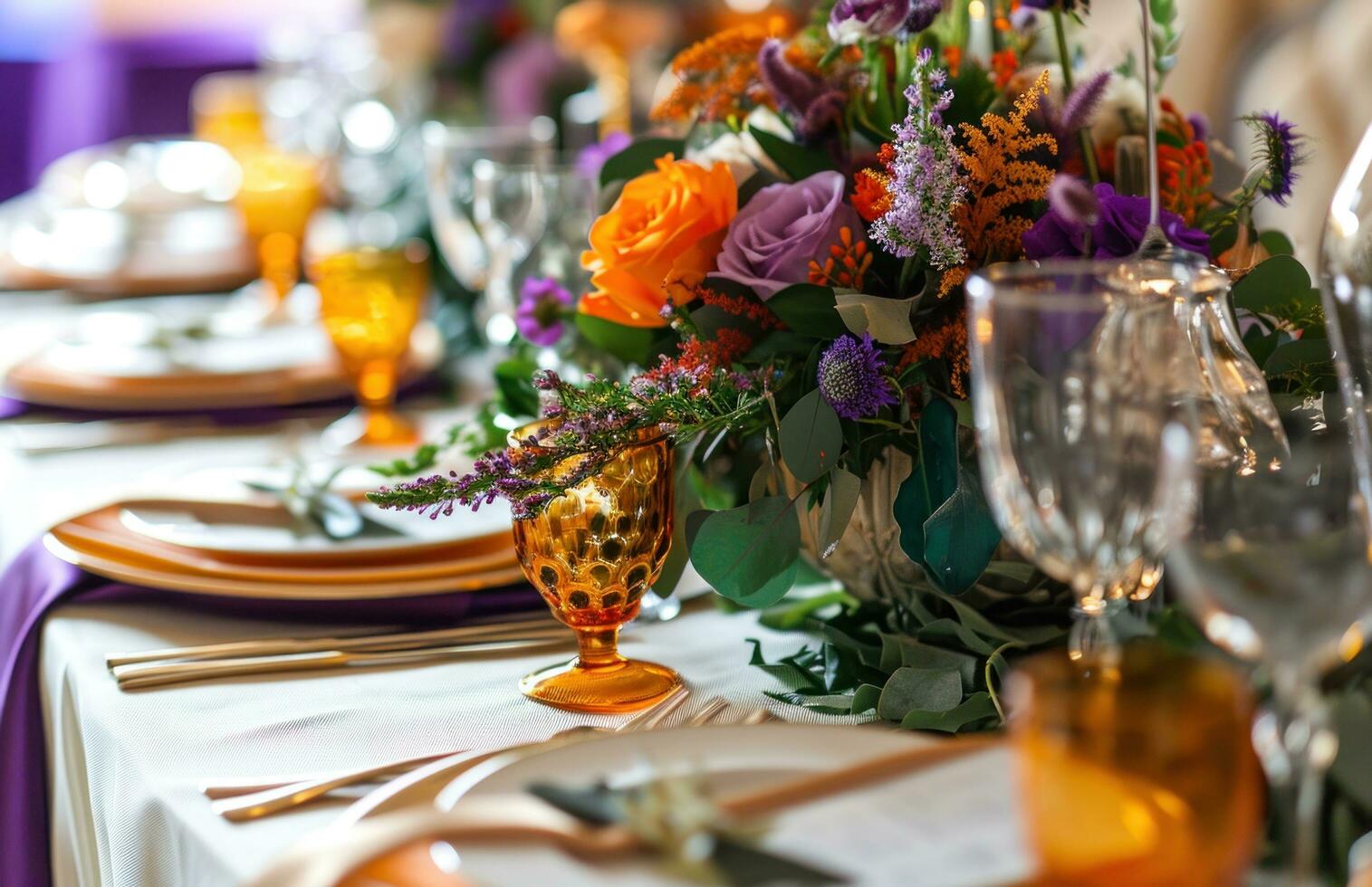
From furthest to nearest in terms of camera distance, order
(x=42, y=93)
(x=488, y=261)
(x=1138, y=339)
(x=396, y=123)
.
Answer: (x=42, y=93) < (x=396, y=123) < (x=488, y=261) < (x=1138, y=339)

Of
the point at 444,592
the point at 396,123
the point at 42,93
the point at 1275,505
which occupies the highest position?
the point at 42,93

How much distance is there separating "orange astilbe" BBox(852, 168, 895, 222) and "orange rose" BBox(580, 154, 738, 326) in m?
0.08

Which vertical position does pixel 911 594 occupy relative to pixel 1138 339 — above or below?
below

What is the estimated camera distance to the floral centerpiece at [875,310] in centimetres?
74

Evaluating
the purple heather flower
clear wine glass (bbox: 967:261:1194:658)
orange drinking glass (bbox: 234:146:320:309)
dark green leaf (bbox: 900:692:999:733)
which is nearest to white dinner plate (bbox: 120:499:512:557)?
the purple heather flower

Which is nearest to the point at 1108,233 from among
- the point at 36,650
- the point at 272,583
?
the point at 272,583

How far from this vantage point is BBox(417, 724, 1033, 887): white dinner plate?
0.48 m

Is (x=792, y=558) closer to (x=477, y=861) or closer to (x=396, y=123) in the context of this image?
(x=477, y=861)

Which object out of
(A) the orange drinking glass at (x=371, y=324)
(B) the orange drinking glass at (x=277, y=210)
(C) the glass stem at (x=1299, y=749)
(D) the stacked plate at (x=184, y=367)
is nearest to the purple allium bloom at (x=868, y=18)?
(C) the glass stem at (x=1299, y=749)

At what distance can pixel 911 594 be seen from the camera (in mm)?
829

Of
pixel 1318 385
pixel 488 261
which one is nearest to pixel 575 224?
pixel 488 261

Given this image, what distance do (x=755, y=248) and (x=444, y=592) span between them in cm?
31

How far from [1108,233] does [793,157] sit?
0.66ft

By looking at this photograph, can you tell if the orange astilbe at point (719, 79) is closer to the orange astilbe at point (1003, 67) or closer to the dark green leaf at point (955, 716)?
the orange astilbe at point (1003, 67)
